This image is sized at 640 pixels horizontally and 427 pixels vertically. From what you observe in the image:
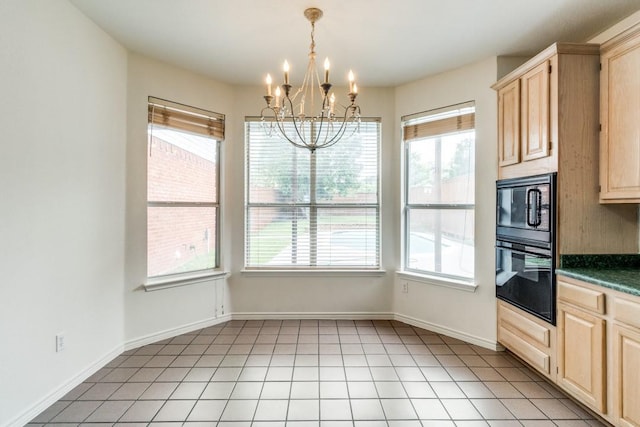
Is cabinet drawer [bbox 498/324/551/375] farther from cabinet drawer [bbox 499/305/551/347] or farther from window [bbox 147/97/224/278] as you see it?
window [bbox 147/97/224/278]

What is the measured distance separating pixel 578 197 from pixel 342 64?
2.24 metres

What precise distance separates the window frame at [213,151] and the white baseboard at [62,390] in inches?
24.2

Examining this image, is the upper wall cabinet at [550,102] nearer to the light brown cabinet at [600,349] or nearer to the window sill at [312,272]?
the light brown cabinet at [600,349]

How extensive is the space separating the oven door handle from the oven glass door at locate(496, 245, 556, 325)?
0.69 ft

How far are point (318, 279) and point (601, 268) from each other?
2.49 metres

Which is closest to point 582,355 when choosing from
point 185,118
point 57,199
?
point 57,199

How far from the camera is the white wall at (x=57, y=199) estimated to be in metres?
1.89

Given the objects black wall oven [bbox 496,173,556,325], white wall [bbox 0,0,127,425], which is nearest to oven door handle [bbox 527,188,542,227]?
black wall oven [bbox 496,173,556,325]

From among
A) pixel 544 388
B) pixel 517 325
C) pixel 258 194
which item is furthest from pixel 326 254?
pixel 544 388

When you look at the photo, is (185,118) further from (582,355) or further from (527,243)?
(582,355)

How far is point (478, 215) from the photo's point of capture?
10.1 ft

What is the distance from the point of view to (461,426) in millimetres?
1941

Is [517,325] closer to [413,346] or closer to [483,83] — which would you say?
[413,346]

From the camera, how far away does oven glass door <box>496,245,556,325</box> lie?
7.57ft
